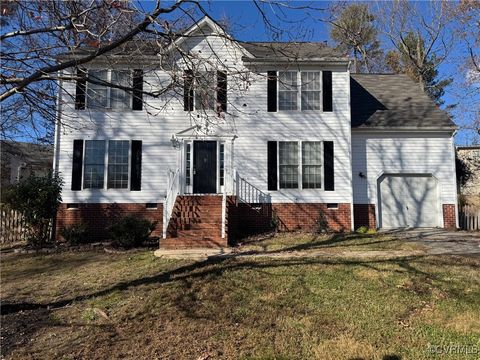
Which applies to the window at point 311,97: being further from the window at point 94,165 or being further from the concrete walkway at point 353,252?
the window at point 94,165

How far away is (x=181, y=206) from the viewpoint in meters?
12.3

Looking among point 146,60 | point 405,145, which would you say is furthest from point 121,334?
point 405,145

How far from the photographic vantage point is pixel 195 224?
38.2 ft

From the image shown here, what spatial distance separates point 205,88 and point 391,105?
488 inches

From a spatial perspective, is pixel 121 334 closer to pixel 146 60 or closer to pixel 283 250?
pixel 146 60

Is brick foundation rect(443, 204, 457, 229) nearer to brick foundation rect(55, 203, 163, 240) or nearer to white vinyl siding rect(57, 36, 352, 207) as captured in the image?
white vinyl siding rect(57, 36, 352, 207)

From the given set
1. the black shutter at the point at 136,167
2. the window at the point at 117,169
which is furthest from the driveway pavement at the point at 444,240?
the window at the point at 117,169

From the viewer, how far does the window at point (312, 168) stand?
46.2 ft

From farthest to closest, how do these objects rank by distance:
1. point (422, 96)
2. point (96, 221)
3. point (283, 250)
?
point (422, 96)
point (96, 221)
point (283, 250)

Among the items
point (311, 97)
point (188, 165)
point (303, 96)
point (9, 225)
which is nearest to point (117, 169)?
point (188, 165)

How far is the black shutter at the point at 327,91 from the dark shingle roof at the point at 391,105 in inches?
53.2

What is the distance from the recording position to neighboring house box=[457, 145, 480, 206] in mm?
19828

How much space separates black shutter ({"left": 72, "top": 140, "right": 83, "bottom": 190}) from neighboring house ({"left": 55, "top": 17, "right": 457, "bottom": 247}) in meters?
0.04

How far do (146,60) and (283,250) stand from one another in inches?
239
